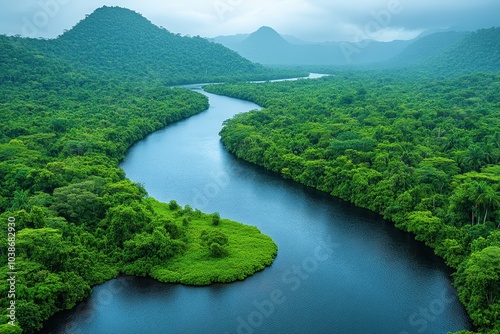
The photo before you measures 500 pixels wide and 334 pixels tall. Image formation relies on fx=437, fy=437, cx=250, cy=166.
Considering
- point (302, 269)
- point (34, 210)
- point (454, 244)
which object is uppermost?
point (34, 210)

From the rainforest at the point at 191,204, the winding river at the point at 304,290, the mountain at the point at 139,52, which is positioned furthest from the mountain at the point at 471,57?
the winding river at the point at 304,290

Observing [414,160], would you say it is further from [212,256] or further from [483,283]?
[212,256]

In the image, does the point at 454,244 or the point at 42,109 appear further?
the point at 42,109

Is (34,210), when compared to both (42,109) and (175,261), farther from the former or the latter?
(42,109)

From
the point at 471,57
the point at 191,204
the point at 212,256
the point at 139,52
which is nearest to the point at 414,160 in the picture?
the point at 191,204

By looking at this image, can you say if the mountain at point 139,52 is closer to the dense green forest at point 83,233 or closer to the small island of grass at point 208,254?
the dense green forest at point 83,233

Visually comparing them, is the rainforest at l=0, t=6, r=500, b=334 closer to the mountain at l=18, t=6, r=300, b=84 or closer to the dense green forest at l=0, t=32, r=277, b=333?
the dense green forest at l=0, t=32, r=277, b=333

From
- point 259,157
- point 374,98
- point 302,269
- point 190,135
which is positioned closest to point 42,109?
point 190,135

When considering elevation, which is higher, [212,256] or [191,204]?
[212,256]
